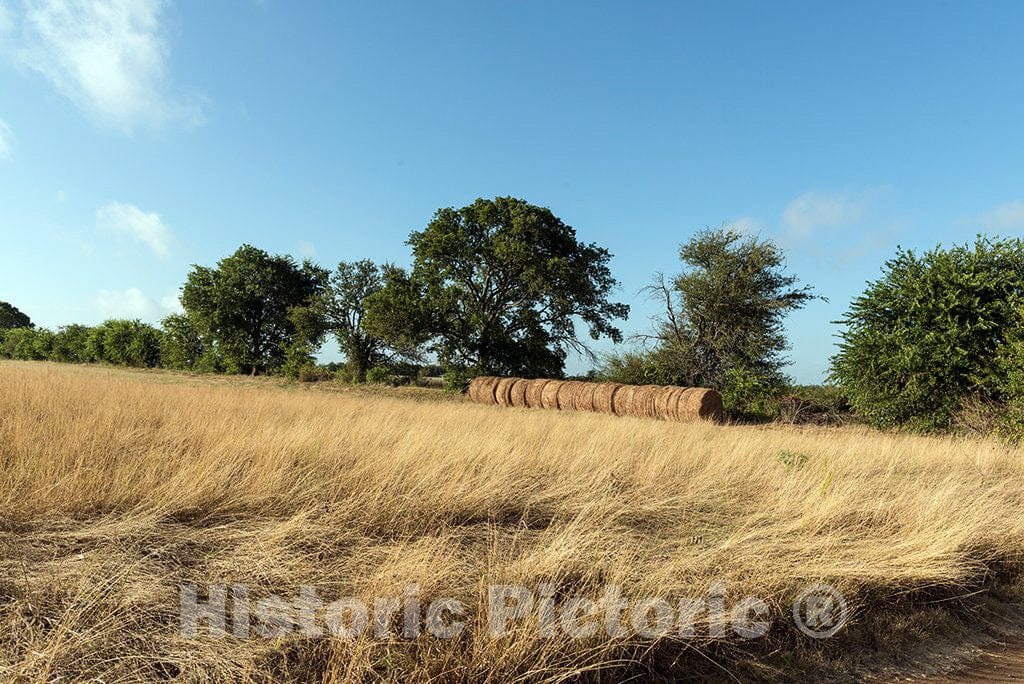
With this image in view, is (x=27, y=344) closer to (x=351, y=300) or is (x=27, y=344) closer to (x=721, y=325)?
(x=351, y=300)

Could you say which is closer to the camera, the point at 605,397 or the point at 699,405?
the point at 699,405

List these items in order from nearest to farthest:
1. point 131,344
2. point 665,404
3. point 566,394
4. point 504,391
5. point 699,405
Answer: point 699,405
point 665,404
point 566,394
point 504,391
point 131,344

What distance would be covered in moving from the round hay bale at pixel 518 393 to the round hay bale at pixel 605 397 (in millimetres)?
3329

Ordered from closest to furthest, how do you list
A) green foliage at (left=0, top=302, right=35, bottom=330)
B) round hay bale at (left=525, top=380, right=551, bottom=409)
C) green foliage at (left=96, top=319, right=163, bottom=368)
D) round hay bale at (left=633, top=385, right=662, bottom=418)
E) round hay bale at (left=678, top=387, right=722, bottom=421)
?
round hay bale at (left=678, top=387, right=722, bottom=421)
round hay bale at (left=633, top=385, right=662, bottom=418)
round hay bale at (left=525, top=380, right=551, bottom=409)
green foliage at (left=96, top=319, right=163, bottom=368)
green foliage at (left=0, top=302, right=35, bottom=330)

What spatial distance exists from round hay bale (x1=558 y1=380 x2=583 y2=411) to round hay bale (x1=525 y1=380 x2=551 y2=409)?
93 centimetres

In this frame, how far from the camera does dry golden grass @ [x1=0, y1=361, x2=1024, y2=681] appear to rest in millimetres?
2535

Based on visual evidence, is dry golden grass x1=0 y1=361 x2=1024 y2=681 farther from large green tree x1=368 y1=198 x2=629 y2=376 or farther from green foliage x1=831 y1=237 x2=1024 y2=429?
large green tree x1=368 y1=198 x2=629 y2=376

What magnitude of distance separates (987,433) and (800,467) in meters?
8.66

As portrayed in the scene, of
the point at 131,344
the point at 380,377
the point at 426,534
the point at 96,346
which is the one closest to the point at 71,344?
the point at 96,346

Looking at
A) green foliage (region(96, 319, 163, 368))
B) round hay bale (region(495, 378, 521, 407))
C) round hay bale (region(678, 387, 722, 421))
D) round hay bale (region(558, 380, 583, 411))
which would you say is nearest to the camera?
round hay bale (region(678, 387, 722, 421))

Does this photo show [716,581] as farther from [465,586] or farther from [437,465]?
[437,465]

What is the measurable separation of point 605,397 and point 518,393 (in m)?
4.07

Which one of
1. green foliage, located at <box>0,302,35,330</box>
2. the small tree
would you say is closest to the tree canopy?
the small tree

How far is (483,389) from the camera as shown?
23.0m
